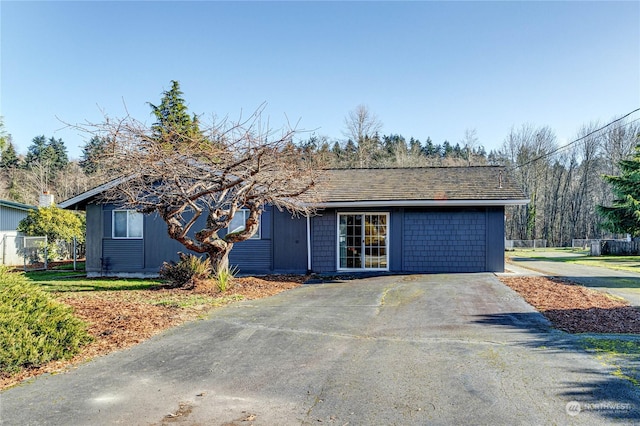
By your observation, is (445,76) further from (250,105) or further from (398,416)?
(398,416)

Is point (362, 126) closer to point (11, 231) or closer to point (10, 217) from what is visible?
point (10, 217)

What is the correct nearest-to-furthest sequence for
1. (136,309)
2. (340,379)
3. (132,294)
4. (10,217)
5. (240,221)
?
(340,379) < (136,309) < (132,294) < (240,221) < (10,217)

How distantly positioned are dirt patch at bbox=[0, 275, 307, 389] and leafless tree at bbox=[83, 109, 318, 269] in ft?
4.53

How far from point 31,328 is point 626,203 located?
28.2 metres

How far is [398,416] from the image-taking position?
343 cm

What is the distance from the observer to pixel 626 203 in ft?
77.0

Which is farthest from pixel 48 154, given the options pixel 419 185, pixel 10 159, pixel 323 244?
pixel 419 185

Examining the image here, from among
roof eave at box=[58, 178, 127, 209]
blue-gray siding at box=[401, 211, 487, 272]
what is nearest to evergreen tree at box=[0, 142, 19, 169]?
roof eave at box=[58, 178, 127, 209]

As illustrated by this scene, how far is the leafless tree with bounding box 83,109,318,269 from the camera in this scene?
830 cm

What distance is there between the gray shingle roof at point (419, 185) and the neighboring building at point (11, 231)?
54.8 ft

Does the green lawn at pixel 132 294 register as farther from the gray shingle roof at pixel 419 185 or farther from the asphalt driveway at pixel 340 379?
the gray shingle roof at pixel 419 185

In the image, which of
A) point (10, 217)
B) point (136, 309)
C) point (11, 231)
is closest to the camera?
point (136, 309)

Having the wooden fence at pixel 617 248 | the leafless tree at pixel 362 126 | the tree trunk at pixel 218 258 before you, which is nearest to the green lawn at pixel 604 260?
the wooden fence at pixel 617 248

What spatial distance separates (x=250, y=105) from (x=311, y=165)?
243 centimetres
